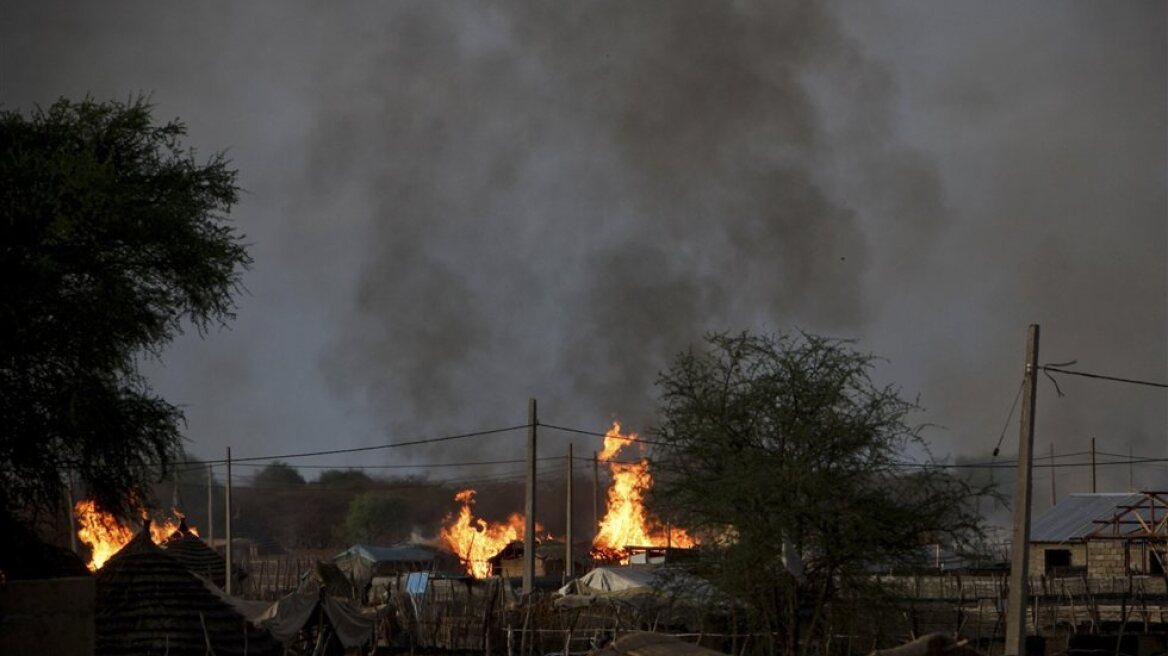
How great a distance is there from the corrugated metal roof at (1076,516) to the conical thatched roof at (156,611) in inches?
1488

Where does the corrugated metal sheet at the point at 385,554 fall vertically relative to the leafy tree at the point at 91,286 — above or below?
below

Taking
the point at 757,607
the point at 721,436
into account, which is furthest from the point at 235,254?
the point at 757,607

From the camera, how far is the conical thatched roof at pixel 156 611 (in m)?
24.8

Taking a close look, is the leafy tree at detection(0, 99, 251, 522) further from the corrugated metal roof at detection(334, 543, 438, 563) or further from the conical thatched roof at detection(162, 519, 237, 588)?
the corrugated metal roof at detection(334, 543, 438, 563)

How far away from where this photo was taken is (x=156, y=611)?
25.0 metres

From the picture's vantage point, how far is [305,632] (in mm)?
32625

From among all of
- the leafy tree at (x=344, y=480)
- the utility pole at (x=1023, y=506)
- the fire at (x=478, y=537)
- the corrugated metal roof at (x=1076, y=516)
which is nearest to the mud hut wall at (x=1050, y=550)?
the corrugated metal roof at (x=1076, y=516)

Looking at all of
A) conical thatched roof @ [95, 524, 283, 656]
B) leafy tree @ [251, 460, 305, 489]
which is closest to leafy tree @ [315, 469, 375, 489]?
leafy tree @ [251, 460, 305, 489]

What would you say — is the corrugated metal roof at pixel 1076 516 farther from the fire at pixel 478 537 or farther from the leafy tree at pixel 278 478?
the leafy tree at pixel 278 478

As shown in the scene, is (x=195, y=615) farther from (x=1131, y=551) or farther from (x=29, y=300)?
(x=1131, y=551)

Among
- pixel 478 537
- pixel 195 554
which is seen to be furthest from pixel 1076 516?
pixel 478 537

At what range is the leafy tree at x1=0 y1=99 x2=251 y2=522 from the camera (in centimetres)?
2216

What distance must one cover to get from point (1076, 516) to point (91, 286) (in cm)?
4598

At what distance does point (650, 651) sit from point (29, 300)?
11630mm
